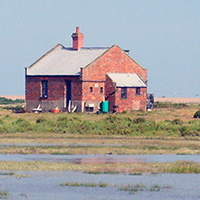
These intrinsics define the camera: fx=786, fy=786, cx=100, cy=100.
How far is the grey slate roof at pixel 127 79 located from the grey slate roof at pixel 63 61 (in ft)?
7.78

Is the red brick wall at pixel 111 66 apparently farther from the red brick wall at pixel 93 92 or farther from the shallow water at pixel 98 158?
the shallow water at pixel 98 158

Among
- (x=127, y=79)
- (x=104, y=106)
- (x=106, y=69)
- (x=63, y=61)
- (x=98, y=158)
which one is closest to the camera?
(x=98, y=158)

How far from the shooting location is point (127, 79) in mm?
68062

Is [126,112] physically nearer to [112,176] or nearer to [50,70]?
[50,70]

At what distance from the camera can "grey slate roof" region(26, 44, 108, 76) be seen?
6688 centimetres

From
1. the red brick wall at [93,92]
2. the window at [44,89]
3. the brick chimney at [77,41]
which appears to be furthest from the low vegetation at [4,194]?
the brick chimney at [77,41]

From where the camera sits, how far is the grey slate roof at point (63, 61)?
219ft

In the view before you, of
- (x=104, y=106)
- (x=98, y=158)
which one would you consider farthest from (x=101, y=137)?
(x=104, y=106)

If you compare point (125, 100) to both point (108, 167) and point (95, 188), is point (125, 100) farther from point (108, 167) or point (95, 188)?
point (95, 188)

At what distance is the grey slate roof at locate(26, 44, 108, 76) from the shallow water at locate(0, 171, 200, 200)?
38.8m

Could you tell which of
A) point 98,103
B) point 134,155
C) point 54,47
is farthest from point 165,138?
point 54,47

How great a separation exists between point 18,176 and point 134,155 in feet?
29.7

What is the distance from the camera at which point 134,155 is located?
34.7 metres

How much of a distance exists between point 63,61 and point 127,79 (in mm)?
→ 5839
